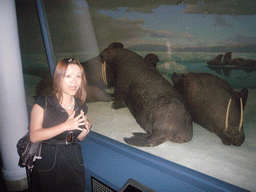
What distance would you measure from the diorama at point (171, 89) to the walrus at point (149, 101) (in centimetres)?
1

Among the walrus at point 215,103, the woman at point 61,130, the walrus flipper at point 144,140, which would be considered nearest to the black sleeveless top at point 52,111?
the woman at point 61,130

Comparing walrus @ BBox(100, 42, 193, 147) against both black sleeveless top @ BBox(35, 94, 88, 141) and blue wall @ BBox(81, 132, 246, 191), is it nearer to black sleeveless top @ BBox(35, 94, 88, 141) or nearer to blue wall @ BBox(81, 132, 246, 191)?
blue wall @ BBox(81, 132, 246, 191)

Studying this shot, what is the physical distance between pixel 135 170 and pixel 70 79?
118 cm

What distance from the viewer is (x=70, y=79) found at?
122 cm

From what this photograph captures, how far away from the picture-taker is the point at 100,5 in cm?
236

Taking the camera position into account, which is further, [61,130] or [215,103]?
[215,103]

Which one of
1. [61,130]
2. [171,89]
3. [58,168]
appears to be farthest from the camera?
[171,89]

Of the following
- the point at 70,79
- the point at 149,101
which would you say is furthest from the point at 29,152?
the point at 149,101

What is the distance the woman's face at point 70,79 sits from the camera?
4.00 ft

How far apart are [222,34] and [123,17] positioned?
134cm

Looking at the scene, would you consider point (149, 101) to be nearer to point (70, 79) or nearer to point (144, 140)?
point (144, 140)

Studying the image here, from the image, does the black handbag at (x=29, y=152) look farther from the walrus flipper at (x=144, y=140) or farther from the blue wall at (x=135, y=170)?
the walrus flipper at (x=144, y=140)

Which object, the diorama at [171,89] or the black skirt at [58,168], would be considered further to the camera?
the diorama at [171,89]

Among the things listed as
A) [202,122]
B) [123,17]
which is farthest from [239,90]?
[123,17]
